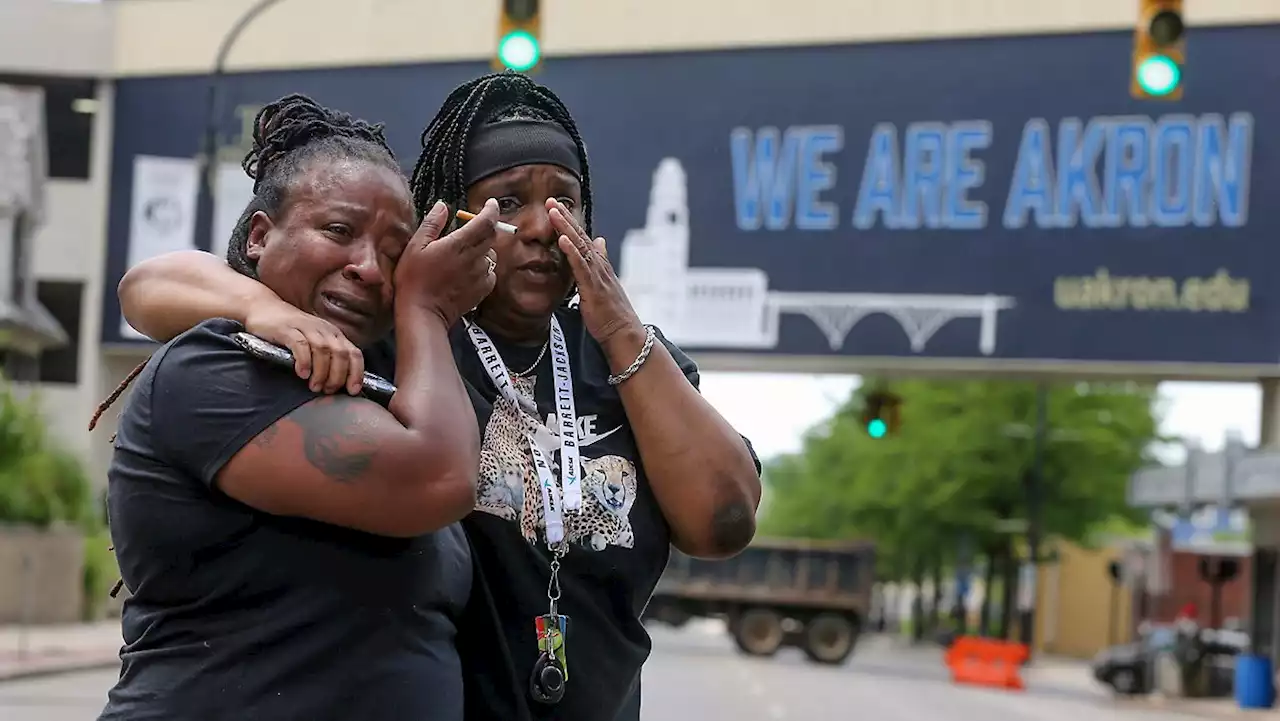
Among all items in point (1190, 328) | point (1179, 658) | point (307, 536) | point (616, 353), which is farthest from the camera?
point (1179, 658)

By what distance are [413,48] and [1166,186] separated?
11.2 m

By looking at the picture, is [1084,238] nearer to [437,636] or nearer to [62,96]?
[62,96]

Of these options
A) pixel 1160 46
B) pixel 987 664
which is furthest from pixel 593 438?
pixel 987 664

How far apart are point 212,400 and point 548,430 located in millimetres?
615

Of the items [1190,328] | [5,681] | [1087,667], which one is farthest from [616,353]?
[1087,667]

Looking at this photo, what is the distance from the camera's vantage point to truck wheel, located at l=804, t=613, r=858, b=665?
103 ft

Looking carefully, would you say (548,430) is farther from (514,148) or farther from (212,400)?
(212,400)

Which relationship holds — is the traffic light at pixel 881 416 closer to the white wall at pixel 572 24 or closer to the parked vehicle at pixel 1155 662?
the white wall at pixel 572 24

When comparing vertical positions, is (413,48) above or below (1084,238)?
above

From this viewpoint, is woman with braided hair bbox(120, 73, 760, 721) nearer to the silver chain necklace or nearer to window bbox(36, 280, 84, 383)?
the silver chain necklace

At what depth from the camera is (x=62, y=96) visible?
1181 inches

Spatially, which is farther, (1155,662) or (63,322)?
(63,322)

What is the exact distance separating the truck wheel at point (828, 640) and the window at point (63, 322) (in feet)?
44.9

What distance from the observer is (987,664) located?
1115 inches
